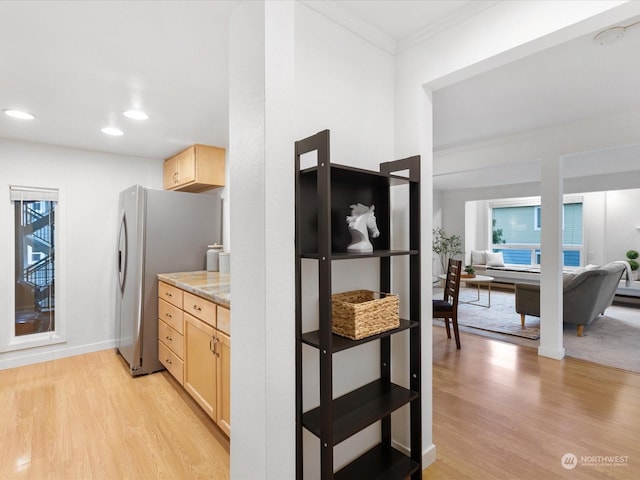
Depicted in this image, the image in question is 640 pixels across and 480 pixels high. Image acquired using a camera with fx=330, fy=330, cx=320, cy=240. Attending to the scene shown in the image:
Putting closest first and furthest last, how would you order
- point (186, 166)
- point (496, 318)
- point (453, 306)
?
point (186, 166) < point (453, 306) < point (496, 318)

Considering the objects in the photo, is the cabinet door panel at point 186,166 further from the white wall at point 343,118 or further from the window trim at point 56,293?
the white wall at point 343,118

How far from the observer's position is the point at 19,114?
260 centimetres

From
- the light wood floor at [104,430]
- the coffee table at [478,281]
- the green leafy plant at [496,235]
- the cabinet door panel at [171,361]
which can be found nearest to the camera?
the light wood floor at [104,430]

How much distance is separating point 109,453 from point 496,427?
2466mm

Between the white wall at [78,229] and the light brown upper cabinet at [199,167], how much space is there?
2.13ft

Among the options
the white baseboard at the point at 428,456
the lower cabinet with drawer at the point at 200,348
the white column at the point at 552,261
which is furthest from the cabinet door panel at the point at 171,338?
the white column at the point at 552,261

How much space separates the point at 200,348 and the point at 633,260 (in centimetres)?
793

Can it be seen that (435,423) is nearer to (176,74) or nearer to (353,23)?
(353,23)

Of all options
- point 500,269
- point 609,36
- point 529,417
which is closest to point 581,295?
point 529,417

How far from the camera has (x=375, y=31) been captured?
173cm

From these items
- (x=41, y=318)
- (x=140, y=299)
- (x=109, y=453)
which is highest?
(x=140, y=299)

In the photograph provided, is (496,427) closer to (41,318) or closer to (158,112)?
(158,112)

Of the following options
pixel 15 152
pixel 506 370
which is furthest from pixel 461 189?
pixel 15 152

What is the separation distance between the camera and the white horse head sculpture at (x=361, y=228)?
59.3 inches
